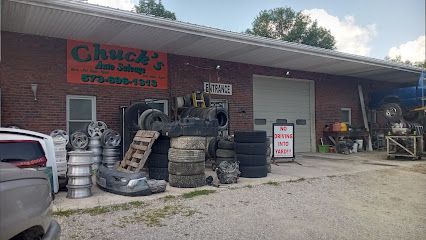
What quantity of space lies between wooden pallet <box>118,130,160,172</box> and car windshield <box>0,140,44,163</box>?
8.29ft

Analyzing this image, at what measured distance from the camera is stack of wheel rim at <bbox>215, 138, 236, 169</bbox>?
10.0 meters

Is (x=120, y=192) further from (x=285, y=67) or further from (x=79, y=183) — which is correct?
(x=285, y=67)

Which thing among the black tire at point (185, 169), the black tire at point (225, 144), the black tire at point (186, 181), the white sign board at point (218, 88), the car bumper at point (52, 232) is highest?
the white sign board at point (218, 88)

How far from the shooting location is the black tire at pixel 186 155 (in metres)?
8.09

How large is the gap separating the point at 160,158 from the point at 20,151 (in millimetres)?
3501

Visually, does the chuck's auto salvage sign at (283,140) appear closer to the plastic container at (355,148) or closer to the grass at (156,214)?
the plastic container at (355,148)

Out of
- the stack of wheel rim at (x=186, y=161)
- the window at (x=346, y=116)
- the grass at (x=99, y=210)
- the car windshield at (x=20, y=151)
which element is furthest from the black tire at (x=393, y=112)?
the car windshield at (x=20, y=151)

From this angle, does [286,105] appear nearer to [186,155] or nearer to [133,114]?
[133,114]

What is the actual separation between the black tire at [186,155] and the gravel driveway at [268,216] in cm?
84

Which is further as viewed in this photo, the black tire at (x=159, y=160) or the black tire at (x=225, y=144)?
the black tire at (x=225, y=144)

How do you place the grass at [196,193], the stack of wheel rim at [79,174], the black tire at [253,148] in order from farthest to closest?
the black tire at [253,148], the grass at [196,193], the stack of wheel rim at [79,174]

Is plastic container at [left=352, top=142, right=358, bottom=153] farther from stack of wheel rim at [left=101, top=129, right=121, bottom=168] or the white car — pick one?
the white car

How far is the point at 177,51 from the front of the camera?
1324 cm

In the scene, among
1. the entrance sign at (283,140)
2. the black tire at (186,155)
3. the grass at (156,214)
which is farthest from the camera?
the entrance sign at (283,140)
